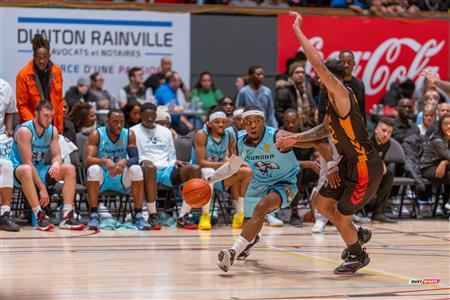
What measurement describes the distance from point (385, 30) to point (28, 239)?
357 inches

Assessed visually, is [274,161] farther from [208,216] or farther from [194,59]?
[194,59]

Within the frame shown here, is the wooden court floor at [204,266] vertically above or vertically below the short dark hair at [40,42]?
below

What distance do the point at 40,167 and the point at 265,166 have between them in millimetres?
4186

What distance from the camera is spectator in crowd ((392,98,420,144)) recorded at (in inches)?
583

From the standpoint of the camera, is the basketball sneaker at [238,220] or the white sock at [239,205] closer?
the basketball sneaker at [238,220]

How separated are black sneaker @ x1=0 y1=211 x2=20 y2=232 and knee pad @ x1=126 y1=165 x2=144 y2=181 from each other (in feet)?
5.26

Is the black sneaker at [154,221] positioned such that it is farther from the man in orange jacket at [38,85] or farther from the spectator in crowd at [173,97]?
the spectator in crowd at [173,97]

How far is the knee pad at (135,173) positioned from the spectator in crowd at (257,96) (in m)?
2.81

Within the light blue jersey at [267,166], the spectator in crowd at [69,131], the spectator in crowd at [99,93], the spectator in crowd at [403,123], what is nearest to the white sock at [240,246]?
the light blue jersey at [267,166]

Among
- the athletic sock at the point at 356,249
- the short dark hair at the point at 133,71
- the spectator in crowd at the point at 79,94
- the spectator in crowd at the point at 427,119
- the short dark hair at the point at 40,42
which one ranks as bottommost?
the athletic sock at the point at 356,249

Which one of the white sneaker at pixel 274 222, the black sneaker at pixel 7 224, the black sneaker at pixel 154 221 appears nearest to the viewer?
the black sneaker at pixel 7 224

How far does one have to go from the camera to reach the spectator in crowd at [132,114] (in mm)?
13250

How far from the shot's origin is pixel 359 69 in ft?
54.6

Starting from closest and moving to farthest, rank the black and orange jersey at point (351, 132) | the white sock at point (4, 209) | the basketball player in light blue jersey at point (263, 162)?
1. the black and orange jersey at point (351, 132)
2. the basketball player in light blue jersey at point (263, 162)
3. the white sock at point (4, 209)
